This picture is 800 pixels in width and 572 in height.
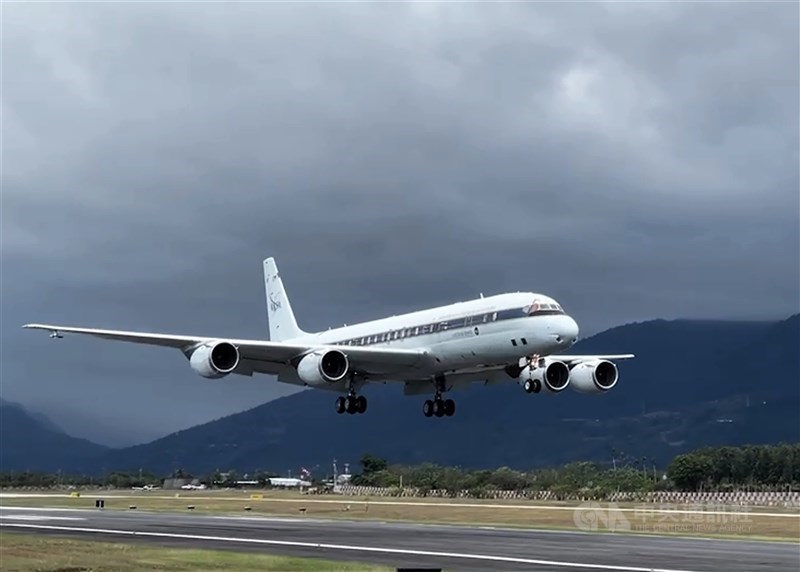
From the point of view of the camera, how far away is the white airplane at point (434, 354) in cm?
5334

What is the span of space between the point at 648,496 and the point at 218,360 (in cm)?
6129

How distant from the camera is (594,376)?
6031 cm

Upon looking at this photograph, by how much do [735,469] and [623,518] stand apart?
7955 centimetres

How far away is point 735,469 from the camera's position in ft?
477

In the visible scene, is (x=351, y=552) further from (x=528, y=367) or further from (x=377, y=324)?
(x=377, y=324)

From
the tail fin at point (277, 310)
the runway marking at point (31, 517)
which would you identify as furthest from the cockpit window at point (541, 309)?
the runway marking at point (31, 517)

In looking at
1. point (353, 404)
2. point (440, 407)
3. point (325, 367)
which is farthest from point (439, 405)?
point (325, 367)

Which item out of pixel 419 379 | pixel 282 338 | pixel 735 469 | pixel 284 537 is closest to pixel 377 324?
pixel 419 379

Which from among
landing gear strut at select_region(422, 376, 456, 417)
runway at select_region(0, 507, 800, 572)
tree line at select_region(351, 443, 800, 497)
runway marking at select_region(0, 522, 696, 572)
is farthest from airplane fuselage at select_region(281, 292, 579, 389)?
tree line at select_region(351, 443, 800, 497)

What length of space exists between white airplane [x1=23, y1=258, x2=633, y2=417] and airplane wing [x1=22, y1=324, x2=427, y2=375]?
0.05 meters

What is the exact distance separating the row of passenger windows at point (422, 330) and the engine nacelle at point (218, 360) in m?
8.38

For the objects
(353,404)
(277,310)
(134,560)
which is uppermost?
(277,310)

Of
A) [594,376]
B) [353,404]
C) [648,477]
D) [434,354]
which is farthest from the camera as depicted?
[648,477]

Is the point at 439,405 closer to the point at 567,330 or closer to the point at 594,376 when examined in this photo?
the point at 594,376
